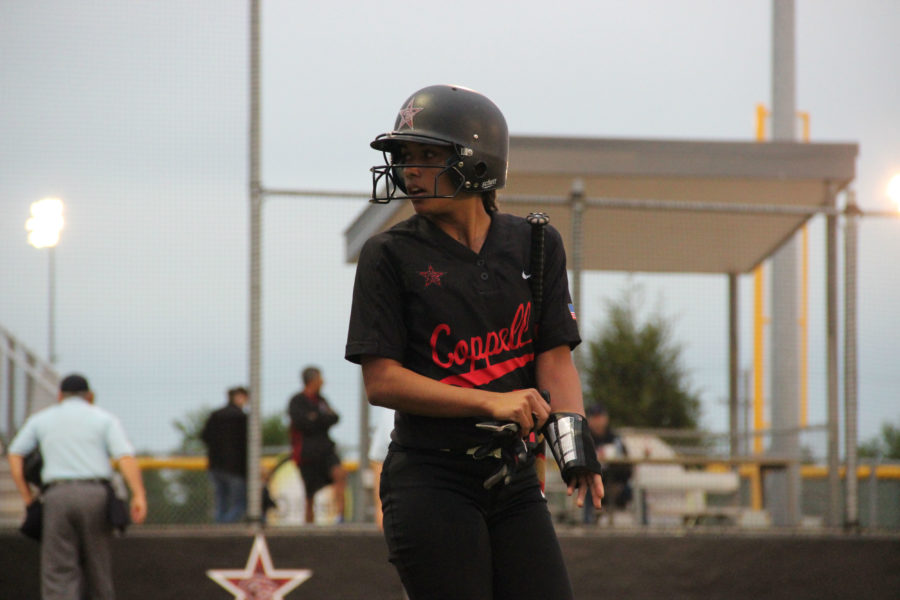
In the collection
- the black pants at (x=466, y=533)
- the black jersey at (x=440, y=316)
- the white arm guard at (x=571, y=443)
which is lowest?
the black pants at (x=466, y=533)

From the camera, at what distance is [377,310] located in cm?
312

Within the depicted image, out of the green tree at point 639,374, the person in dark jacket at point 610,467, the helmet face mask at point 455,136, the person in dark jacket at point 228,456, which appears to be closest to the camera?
the helmet face mask at point 455,136

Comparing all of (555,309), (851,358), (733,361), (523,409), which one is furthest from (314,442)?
(523,409)

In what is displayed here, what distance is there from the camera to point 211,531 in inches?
314

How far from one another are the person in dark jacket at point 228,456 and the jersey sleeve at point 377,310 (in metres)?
5.13

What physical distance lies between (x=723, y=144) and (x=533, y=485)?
7.31 m

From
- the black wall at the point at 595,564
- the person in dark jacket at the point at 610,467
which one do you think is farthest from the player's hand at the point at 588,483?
the person in dark jacket at the point at 610,467

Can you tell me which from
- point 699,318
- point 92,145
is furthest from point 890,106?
point 92,145

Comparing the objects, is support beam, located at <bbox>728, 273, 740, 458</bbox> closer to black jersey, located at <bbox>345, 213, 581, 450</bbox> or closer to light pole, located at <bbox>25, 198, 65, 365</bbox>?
light pole, located at <bbox>25, 198, 65, 365</bbox>

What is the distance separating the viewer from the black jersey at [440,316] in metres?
3.12

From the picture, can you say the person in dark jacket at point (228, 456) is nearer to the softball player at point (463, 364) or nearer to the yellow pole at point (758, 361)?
the yellow pole at point (758, 361)

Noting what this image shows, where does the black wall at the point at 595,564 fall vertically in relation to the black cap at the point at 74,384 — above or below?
below

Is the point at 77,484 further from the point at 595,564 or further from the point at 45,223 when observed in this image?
the point at 595,564

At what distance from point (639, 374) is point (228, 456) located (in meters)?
4.80
